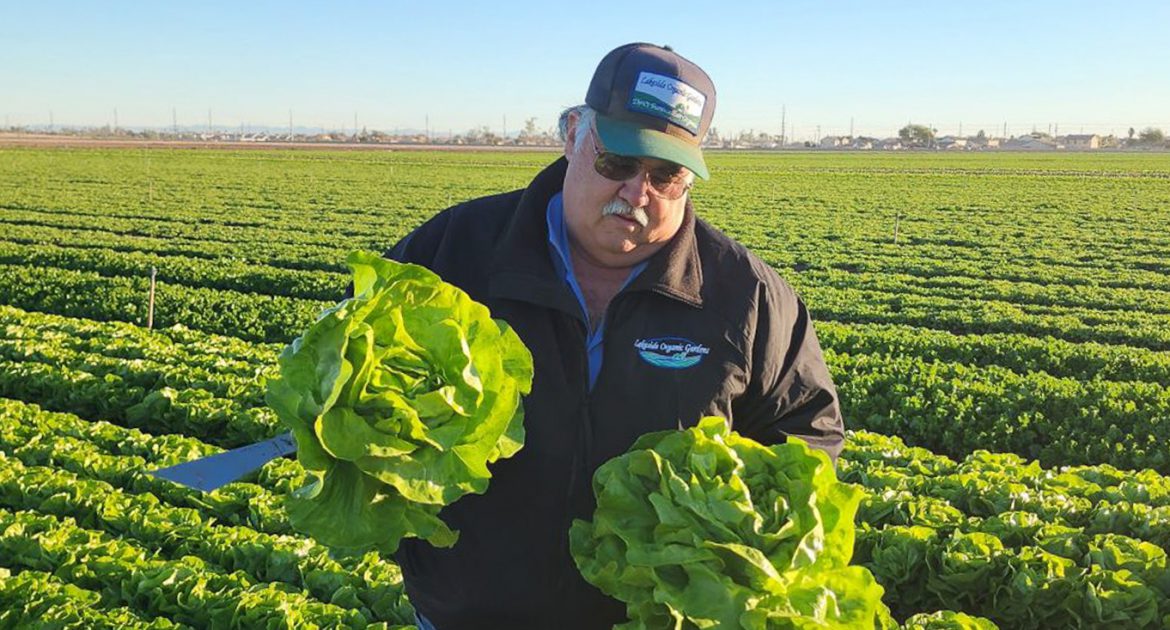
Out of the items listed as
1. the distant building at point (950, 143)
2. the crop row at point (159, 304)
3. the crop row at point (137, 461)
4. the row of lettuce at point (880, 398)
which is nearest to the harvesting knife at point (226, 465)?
the crop row at point (137, 461)

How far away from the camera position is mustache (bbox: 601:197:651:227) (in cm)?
286

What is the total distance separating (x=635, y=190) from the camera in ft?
9.37

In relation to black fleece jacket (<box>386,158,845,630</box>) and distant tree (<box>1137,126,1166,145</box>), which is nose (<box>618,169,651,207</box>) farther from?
distant tree (<box>1137,126,1166,145</box>)

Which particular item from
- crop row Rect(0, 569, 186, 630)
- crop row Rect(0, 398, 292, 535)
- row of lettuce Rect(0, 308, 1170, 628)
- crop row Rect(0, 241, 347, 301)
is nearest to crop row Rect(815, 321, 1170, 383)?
row of lettuce Rect(0, 308, 1170, 628)

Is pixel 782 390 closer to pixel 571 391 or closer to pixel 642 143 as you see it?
pixel 571 391

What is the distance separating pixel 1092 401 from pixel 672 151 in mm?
9679

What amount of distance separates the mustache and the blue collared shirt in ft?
0.63

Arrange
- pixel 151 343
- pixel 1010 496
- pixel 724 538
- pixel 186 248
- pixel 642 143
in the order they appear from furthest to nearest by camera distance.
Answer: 1. pixel 186 248
2. pixel 151 343
3. pixel 1010 496
4. pixel 642 143
5. pixel 724 538

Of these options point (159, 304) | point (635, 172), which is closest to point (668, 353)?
point (635, 172)

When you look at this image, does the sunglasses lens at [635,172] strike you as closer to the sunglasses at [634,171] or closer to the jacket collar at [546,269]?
the sunglasses at [634,171]

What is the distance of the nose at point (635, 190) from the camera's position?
9.36 ft

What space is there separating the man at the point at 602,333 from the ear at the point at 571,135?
0.05 metres

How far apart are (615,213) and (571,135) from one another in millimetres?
421

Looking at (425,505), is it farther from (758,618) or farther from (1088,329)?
(1088,329)
